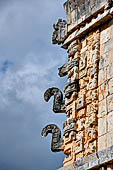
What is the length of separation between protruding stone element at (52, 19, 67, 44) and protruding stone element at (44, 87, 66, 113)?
1.11 meters

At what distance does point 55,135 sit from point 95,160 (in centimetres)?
188

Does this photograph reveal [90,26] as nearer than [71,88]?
Yes

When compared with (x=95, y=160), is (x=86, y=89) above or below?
above

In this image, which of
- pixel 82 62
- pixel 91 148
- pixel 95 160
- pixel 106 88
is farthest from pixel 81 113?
pixel 95 160

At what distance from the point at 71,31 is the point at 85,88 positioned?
1.61 metres

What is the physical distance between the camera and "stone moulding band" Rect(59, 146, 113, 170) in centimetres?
992

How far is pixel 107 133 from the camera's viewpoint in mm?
10328

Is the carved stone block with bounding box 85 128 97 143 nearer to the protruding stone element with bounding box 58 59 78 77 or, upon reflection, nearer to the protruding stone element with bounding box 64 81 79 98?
the protruding stone element with bounding box 64 81 79 98

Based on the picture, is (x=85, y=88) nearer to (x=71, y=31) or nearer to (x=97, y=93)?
(x=97, y=93)

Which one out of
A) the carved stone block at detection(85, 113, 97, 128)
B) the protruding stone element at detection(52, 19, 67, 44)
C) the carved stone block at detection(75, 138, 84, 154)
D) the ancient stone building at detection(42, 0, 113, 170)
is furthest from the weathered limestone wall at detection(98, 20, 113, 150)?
the protruding stone element at detection(52, 19, 67, 44)

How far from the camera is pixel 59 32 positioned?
12.7m

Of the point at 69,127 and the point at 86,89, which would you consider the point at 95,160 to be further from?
the point at 86,89

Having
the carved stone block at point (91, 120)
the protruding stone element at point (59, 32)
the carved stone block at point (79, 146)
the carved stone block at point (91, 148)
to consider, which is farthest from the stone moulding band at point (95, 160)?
the protruding stone element at point (59, 32)

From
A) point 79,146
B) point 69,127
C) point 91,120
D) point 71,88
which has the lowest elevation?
point 79,146
